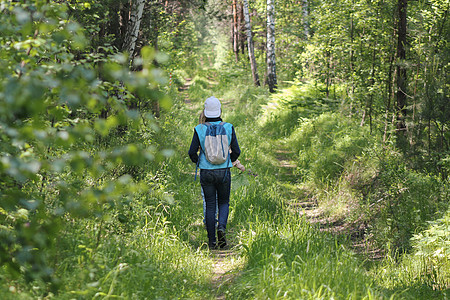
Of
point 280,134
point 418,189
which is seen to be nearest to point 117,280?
point 418,189

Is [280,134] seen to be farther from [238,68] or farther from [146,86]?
[238,68]

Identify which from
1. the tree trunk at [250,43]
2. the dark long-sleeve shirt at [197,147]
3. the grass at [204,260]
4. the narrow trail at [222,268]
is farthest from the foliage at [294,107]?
the narrow trail at [222,268]

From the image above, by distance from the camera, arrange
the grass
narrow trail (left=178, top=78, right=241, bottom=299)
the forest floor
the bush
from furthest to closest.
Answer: the bush, the forest floor, narrow trail (left=178, top=78, right=241, bottom=299), the grass

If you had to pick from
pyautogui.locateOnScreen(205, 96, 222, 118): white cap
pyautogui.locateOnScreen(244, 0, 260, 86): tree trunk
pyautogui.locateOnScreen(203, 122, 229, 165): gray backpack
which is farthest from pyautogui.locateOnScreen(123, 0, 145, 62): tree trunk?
pyautogui.locateOnScreen(244, 0, 260, 86): tree trunk

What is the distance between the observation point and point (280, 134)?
13.7 meters

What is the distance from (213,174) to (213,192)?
296 millimetres

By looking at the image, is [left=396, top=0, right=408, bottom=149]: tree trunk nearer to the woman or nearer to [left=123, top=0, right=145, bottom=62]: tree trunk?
the woman

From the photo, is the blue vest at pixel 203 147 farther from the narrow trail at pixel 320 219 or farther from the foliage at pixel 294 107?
the foliage at pixel 294 107

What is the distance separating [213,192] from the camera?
5.72 meters

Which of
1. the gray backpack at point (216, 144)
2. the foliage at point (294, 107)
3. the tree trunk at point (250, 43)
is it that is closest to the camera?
the gray backpack at point (216, 144)

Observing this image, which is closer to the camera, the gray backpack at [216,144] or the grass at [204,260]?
the grass at [204,260]

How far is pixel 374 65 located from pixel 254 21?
20.2 m

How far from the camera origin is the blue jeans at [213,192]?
18.4 ft

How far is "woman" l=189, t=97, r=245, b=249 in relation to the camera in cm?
558
